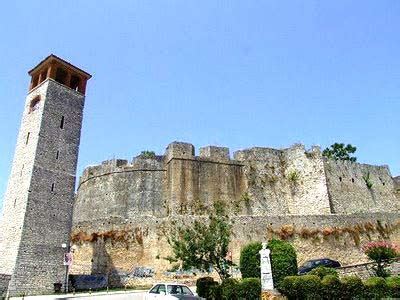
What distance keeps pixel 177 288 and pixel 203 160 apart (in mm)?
23126

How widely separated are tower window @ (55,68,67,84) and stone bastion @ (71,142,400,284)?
466 inches

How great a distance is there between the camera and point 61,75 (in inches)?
1243

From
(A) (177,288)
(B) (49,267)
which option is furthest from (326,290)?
(B) (49,267)

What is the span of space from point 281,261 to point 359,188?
2777cm

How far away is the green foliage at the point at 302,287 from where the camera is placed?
1427cm

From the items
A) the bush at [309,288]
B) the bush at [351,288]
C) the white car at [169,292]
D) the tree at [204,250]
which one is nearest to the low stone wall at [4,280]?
the tree at [204,250]

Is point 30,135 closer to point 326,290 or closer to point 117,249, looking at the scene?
point 117,249

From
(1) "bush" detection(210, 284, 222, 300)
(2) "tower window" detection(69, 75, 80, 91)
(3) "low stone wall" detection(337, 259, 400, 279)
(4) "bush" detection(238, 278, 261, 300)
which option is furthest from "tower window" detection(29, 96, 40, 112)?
(3) "low stone wall" detection(337, 259, 400, 279)

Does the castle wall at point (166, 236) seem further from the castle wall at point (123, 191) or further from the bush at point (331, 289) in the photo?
the bush at point (331, 289)

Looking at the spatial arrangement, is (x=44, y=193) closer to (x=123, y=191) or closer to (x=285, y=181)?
(x=123, y=191)

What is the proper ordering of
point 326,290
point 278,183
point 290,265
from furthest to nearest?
1. point 278,183
2. point 290,265
3. point 326,290

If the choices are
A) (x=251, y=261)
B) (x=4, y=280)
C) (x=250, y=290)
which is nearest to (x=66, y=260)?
(x=4, y=280)

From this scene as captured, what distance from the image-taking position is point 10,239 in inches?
980

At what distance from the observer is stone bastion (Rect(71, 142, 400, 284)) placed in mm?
29672
